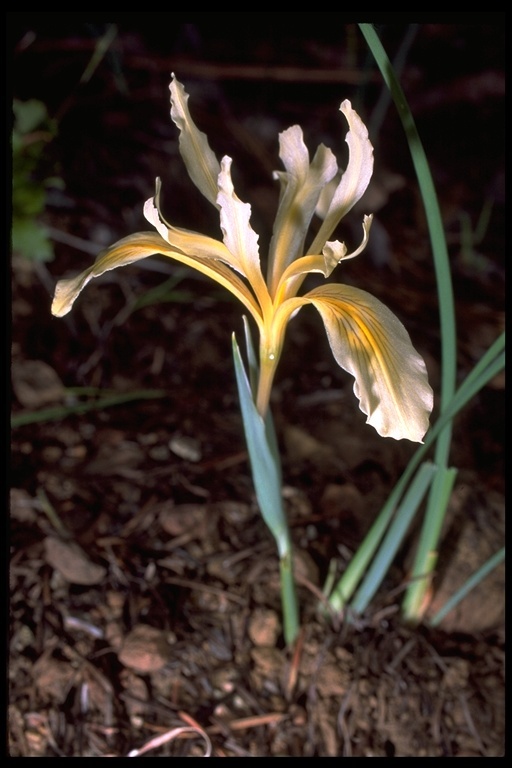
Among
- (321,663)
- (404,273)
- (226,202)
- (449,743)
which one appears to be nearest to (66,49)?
Answer: (404,273)

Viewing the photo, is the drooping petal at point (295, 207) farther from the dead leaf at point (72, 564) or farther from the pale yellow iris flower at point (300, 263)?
the dead leaf at point (72, 564)

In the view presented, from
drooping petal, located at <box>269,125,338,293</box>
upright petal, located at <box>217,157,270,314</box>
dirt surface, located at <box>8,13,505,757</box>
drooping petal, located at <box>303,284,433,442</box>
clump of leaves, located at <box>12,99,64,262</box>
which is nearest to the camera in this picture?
drooping petal, located at <box>303,284,433,442</box>

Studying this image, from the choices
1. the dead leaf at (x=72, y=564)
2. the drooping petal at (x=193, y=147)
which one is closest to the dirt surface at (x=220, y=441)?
the dead leaf at (x=72, y=564)

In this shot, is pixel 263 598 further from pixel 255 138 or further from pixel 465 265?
pixel 255 138

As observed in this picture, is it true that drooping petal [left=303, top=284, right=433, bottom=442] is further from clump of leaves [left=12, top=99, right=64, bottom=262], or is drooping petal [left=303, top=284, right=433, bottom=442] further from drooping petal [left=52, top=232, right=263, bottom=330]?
clump of leaves [left=12, top=99, right=64, bottom=262]

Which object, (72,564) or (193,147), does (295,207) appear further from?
(72,564)

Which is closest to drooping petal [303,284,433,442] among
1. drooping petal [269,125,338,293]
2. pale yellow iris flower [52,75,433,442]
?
pale yellow iris flower [52,75,433,442]
